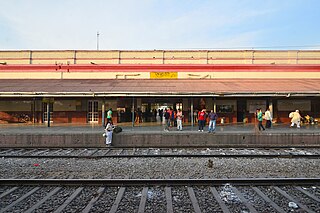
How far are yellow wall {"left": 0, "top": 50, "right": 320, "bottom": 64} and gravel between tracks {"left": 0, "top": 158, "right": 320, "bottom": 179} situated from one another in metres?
14.3

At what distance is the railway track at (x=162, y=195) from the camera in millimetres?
4000

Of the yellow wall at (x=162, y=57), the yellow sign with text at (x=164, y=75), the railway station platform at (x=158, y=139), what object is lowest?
the railway station platform at (x=158, y=139)

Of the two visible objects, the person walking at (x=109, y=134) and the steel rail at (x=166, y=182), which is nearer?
the steel rail at (x=166, y=182)

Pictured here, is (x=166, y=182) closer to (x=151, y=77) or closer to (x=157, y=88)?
(x=157, y=88)

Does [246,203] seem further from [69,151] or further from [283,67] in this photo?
[283,67]

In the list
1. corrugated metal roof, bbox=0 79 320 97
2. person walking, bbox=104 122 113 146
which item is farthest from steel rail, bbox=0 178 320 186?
corrugated metal roof, bbox=0 79 320 97

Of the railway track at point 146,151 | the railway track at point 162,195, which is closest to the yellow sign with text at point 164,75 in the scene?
the railway track at point 146,151

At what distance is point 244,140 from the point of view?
11016 millimetres

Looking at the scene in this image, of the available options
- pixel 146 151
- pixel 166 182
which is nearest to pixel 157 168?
pixel 166 182

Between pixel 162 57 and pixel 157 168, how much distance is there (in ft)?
51.5

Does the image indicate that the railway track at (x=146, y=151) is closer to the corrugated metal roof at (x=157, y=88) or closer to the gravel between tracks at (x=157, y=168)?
the gravel between tracks at (x=157, y=168)

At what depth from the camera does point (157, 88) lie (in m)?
15.9

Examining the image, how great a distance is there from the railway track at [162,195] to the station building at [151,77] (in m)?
12.8

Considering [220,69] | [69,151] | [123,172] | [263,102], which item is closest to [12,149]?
[69,151]
